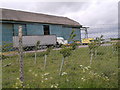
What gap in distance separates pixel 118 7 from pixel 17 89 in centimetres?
304

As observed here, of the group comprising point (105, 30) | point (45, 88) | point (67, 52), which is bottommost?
point (45, 88)

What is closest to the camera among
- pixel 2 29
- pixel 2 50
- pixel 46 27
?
pixel 2 50

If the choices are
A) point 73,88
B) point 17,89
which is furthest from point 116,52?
point 17,89

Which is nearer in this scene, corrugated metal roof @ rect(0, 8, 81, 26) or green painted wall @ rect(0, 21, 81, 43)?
green painted wall @ rect(0, 21, 81, 43)

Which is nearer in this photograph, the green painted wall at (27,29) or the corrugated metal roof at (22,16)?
the green painted wall at (27,29)

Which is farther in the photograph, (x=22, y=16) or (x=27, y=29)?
(x=22, y=16)

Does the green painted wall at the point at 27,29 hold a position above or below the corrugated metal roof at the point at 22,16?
below

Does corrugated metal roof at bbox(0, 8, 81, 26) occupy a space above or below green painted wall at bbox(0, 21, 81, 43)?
above

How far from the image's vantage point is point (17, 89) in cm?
268

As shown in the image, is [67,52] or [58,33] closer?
[67,52]

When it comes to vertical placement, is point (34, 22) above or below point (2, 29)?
above

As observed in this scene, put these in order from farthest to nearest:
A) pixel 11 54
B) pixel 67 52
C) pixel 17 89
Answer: pixel 11 54
pixel 67 52
pixel 17 89

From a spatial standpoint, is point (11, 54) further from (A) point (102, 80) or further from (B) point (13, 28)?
(B) point (13, 28)

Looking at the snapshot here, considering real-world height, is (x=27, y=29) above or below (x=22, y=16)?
below
